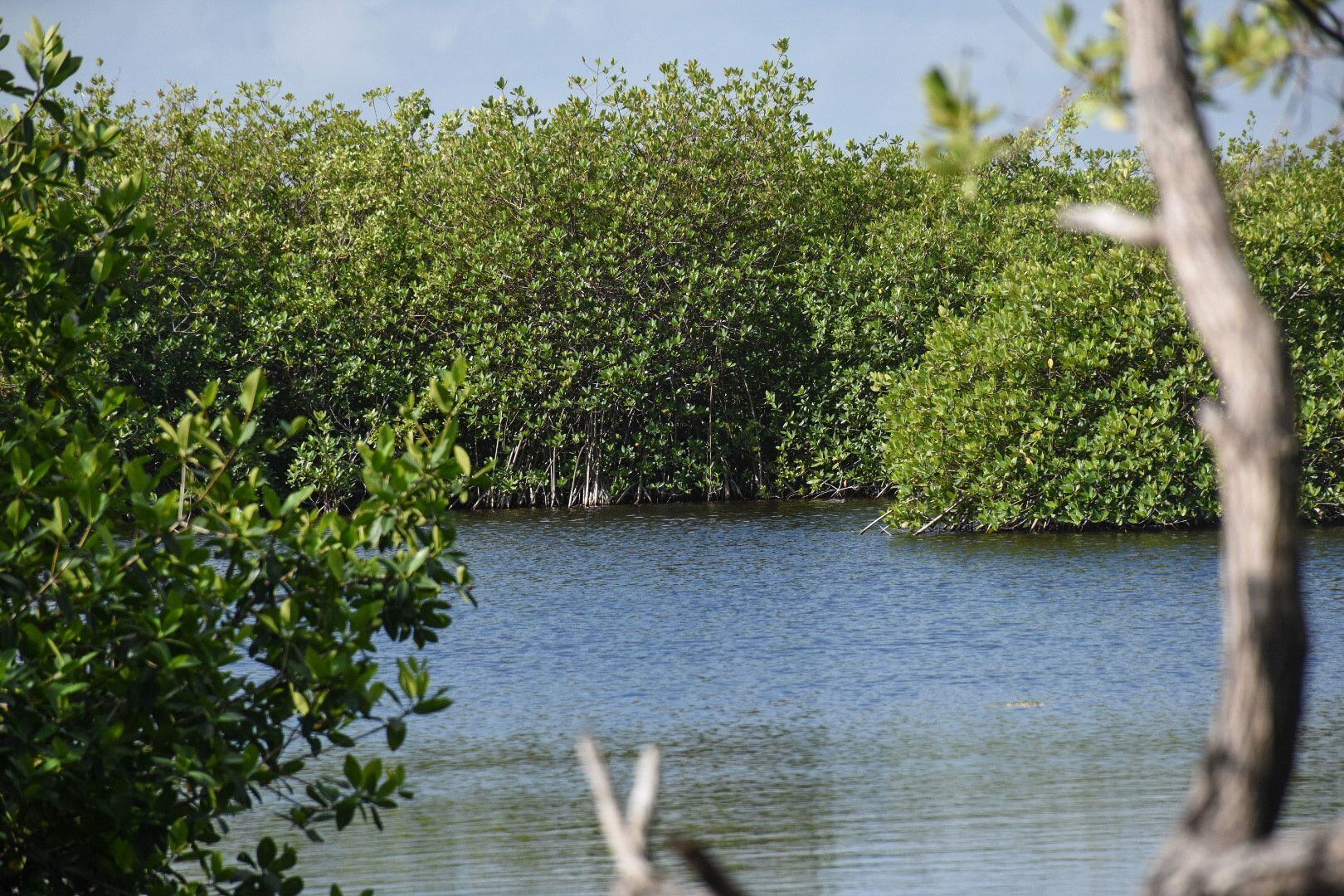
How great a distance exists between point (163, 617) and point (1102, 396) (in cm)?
1516

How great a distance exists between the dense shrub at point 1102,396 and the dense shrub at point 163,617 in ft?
45.8

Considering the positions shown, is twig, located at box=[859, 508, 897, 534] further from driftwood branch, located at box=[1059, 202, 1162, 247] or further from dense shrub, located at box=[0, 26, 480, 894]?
driftwood branch, located at box=[1059, 202, 1162, 247]

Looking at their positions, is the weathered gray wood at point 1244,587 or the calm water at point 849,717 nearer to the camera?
the weathered gray wood at point 1244,587

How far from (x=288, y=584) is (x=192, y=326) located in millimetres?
20929

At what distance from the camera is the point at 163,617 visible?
178 inches

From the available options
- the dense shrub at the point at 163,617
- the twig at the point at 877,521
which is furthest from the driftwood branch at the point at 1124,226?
the twig at the point at 877,521

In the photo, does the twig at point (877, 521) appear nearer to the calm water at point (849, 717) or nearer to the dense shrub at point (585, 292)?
the calm water at point (849, 717)

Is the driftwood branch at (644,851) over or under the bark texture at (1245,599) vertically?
under

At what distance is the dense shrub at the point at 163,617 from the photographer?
4496 millimetres

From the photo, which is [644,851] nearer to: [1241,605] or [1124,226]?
[1241,605]

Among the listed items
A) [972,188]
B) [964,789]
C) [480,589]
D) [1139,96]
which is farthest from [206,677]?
[480,589]

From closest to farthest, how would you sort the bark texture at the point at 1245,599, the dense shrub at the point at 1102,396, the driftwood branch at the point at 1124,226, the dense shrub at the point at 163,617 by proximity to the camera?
the bark texture at the point at 1245,599 → the driftwood branch at the point at 1124,226 → the dense shrub at the point at 163,617 → the dense shrub at the point at 1102,396

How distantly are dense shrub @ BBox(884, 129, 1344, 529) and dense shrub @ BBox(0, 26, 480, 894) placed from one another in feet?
45.8

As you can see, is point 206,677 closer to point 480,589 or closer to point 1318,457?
point 480,589
